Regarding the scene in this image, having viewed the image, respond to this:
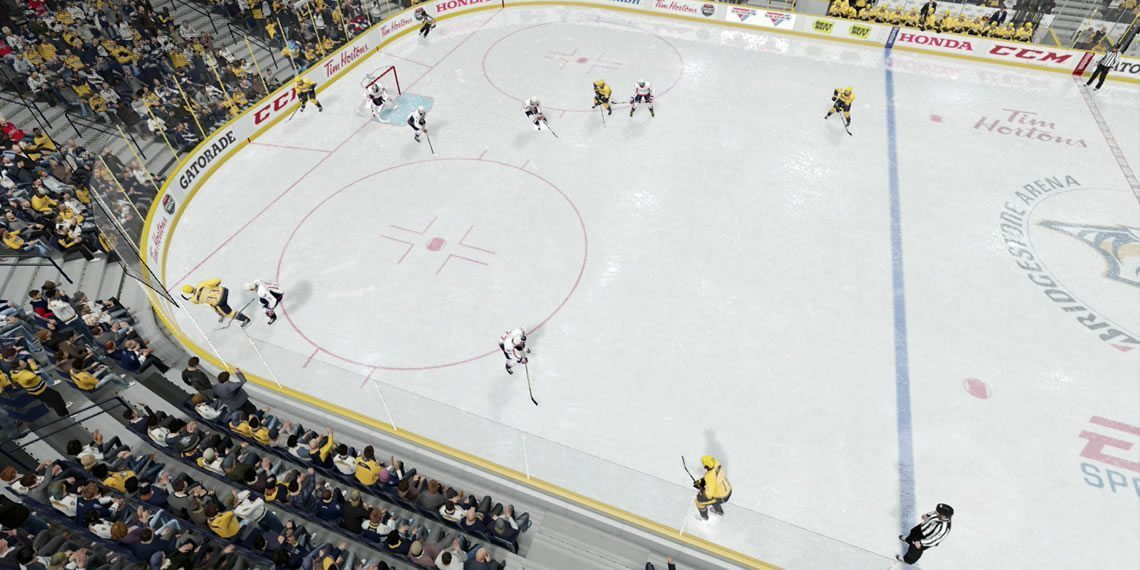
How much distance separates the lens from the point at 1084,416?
30.4 ft

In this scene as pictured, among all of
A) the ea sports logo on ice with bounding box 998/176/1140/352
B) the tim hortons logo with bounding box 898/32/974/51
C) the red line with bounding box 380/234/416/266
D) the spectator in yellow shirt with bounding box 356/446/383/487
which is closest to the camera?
the spectator in yellow shirt with bounding box 356/446/383/487

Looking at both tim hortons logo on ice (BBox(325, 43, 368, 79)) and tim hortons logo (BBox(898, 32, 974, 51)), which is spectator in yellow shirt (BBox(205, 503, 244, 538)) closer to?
tim hortons logo on ice (BBox(325, 43, 368, 79))

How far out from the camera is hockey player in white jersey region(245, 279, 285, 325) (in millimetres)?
10484

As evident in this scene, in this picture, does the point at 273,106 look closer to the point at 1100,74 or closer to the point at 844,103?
the point at 844,103

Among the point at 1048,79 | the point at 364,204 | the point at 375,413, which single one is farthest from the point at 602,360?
the point at 1048,79

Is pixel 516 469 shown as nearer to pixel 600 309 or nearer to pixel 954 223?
pixel 600 309

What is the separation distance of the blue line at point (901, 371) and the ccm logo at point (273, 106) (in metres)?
17.0

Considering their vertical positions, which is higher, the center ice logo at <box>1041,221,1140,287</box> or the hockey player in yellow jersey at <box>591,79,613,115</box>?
the hockey player in yellow jersey at <box>591,79,613,115</box>

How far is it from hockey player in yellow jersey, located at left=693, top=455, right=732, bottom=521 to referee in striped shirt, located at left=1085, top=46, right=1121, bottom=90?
19.3 metres

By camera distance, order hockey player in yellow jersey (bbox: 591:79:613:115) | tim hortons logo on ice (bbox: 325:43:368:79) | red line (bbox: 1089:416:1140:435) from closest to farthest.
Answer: red line (bbox: 1089:416:1140:435)
hockey player in yellow jersey (bbox: 591:79:613:115)
tim hortons logo on ice (bbox: 325:43:368:79)

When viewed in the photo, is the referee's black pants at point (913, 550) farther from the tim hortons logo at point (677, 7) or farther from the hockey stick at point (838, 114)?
the tim hortons logo at point (677, 7)

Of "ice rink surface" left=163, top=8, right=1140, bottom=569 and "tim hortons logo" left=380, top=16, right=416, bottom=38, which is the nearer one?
"ice rink surface" left=163, top=8, right=1140, bottom=569

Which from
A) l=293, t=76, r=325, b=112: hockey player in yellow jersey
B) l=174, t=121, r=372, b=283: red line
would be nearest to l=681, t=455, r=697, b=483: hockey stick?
l=174, t=121, r=372, b=283: red line

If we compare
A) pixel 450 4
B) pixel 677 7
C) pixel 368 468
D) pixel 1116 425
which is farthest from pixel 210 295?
pixel 677 7
